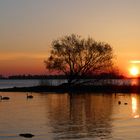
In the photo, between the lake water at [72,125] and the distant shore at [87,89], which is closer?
the lake water at [72,125]

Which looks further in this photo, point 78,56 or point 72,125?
point 78,56

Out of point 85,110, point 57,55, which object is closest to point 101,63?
point 57,55

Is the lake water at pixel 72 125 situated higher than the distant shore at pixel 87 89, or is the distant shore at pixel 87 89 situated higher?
the distant shore at pixel 87 89

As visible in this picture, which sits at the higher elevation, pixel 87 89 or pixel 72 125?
pixel 87 89

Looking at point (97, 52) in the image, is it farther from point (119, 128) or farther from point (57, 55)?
point (119, 128)

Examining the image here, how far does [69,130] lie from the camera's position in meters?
31.0

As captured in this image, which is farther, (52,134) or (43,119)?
(43,119)

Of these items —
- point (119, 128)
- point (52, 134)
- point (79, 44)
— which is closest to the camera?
point (52, 134)

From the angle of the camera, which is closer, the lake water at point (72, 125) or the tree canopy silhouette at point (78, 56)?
the lake water at point (72, 125)

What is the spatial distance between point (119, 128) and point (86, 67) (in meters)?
57.1

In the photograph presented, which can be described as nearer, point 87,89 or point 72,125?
point 72,125

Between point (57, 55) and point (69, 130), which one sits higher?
point (57, 55)

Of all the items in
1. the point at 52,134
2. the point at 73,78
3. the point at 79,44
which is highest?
the point at 79,44

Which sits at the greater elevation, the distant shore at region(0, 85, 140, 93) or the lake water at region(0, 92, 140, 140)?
the distant shore at region(0, 85, 140, 93)
